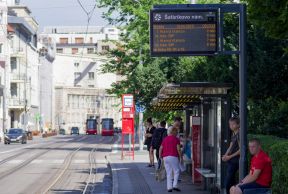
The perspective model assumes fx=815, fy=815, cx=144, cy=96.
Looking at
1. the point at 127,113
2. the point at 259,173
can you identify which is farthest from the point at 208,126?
the point at 127,113

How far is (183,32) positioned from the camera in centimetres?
1405

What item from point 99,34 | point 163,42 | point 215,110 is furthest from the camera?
point 99,34

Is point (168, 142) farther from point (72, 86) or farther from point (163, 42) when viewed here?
point (72, 86)

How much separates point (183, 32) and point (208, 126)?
6643 millimetres

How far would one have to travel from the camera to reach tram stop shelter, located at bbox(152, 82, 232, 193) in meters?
17.7

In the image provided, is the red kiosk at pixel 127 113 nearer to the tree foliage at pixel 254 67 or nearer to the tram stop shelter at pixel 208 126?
the tree foliage at pixel 254 67

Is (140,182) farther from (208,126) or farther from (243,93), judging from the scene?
(243,93)

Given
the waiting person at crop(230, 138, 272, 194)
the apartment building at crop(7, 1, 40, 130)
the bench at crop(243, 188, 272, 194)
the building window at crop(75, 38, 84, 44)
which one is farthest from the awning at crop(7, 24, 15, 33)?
the bench at crop(243, 188, 272, 194)

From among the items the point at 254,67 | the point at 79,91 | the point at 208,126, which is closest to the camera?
the point at 254,67

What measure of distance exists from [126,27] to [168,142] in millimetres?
28123

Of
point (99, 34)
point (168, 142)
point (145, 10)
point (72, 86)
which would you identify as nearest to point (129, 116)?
point (145, 10)

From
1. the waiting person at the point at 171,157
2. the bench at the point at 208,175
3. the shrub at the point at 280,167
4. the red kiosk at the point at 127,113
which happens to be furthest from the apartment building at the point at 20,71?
the shrub at the point at 280,167

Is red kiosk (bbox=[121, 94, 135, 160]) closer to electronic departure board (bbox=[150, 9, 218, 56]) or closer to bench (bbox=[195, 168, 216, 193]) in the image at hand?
bench (bbox=[195, 168, 216, 193])

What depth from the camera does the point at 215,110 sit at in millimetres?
18891
